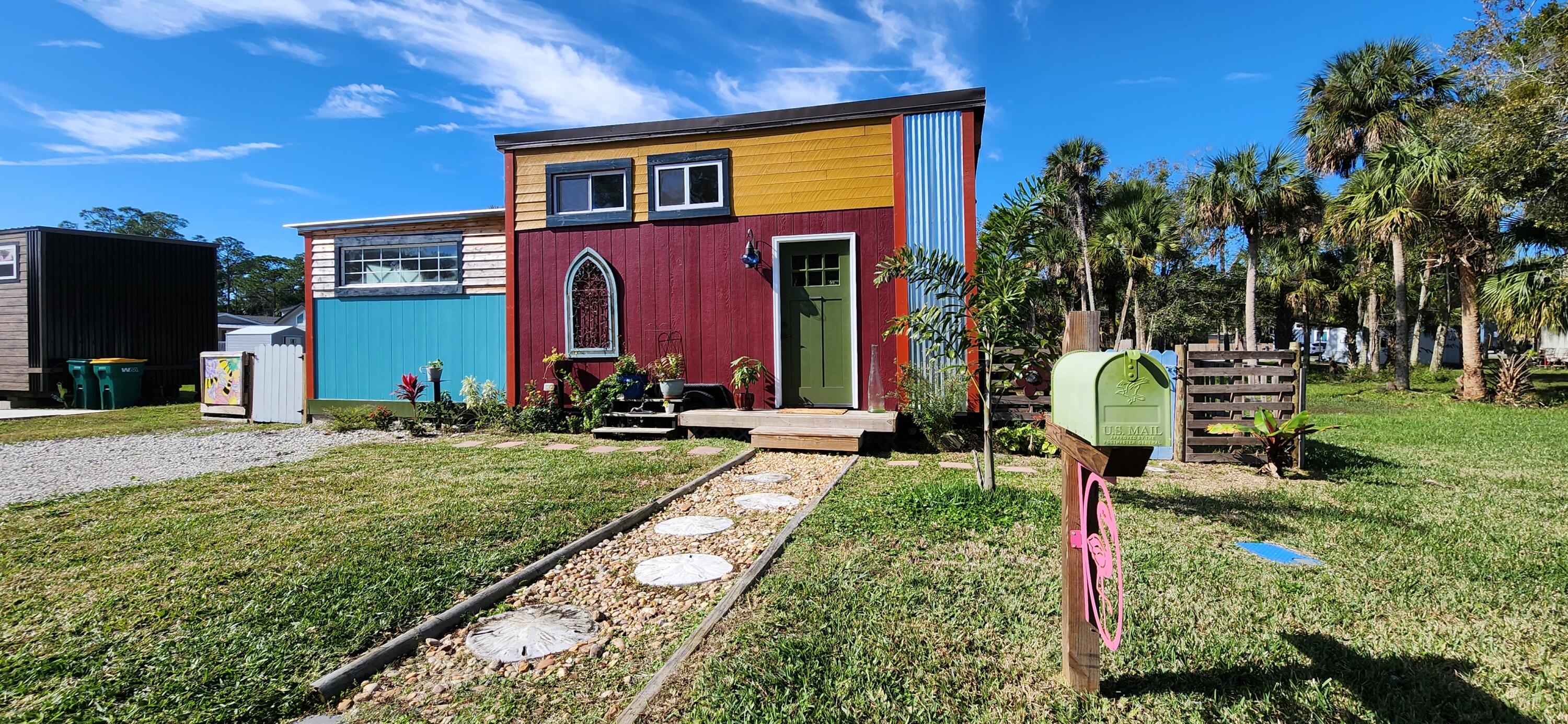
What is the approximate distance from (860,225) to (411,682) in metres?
6.56

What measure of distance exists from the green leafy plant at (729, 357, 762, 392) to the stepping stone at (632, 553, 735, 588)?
4336 millimetres

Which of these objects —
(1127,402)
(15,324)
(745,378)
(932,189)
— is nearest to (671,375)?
(745,378)

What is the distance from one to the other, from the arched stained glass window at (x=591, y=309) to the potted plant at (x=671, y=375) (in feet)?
2.37

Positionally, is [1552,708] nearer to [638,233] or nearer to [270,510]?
[270,510]

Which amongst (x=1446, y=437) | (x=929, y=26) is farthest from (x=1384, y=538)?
(x=929, y=26)

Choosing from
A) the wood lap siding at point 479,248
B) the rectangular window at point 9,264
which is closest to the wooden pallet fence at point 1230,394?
the wood lap siding at point 479,248

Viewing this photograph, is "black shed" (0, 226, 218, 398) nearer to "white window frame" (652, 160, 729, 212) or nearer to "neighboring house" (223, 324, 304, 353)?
"neighboring house" (223, 324, 304, 353)

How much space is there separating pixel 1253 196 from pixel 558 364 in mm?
17983

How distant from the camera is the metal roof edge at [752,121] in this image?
293 inches

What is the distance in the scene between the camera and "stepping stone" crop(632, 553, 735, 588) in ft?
10.4

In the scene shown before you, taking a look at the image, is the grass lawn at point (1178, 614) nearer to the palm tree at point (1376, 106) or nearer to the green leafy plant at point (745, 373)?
the green leafy plant at point (745, 373)

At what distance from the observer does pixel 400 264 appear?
9.65 metres

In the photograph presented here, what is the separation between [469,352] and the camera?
9.40 meters

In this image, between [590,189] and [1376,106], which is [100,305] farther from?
[1376,106]
